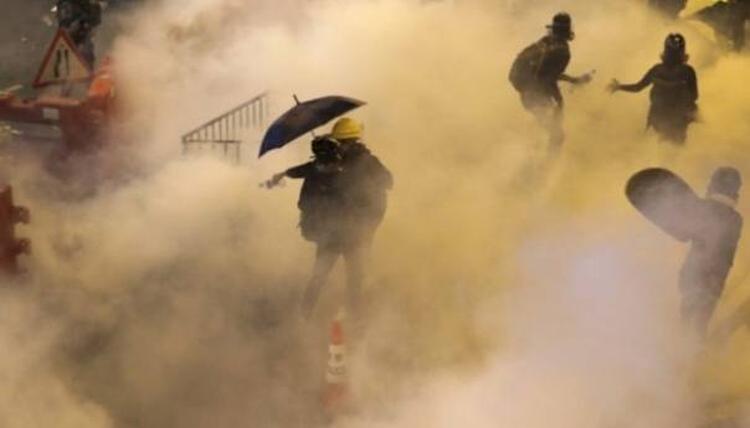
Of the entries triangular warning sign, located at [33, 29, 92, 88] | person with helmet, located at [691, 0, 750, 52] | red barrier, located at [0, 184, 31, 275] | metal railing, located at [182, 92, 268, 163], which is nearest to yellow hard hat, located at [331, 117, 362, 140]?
red barrier, located at [0, 184, 31, 275]

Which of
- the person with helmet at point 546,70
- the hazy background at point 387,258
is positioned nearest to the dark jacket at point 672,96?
the hazy background at point 387,258

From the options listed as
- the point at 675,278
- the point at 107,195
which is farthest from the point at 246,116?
the point at 675,278

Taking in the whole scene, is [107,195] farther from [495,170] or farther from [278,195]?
[495,170]

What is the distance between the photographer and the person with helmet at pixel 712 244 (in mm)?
6652

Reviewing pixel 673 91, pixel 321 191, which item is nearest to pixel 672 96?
pixel 673 91

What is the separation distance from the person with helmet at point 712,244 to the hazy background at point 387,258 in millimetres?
407

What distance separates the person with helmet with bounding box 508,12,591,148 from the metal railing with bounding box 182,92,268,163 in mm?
2821

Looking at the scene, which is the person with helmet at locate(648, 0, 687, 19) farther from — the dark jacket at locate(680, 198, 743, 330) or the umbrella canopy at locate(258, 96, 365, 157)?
the dark jacket at locate(680, 198, 743, 330)

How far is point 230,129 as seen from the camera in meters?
11.0

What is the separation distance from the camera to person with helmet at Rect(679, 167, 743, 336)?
6.65 meters

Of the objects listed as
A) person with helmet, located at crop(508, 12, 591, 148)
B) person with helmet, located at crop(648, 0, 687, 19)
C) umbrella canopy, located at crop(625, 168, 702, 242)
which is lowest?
umbrella canopy, located at crop(625, 168, 702, 242)

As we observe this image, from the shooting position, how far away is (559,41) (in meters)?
9.76

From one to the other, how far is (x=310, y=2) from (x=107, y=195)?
19.4 ft

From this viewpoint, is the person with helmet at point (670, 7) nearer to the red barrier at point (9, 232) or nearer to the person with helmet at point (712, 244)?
the person with helmet at point (712, 244)
